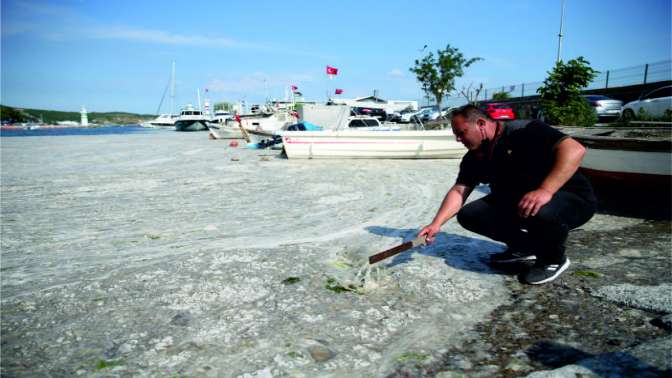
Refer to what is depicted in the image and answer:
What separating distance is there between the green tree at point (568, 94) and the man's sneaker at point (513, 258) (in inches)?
496

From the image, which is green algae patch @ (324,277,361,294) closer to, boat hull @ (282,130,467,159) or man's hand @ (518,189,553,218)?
man's hand @ (518,189,553,218)

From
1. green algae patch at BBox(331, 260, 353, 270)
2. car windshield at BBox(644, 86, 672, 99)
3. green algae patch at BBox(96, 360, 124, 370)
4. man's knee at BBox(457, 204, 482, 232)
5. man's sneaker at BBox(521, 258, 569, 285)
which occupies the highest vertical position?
car windshield at BBox(644, 86, 672, 99)

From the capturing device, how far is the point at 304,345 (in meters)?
2.20

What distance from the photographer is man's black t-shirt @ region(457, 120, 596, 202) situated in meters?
2.69

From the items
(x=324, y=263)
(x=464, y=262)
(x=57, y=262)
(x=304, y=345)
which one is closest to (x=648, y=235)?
(x=464, y=262)

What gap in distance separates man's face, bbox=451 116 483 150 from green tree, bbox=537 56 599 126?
13.1 meters

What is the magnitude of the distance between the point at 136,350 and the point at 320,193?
17.0 ft

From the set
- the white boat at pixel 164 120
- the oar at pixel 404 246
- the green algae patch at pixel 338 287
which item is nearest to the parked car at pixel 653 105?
the oar at pixel 404 246

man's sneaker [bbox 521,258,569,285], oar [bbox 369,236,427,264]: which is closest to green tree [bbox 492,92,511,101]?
man's sneaker [bbox 521,258,569,285]

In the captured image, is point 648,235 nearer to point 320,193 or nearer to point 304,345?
point 304,345

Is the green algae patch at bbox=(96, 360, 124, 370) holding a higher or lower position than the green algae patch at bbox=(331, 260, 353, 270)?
lower

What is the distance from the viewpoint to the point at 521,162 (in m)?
2.79

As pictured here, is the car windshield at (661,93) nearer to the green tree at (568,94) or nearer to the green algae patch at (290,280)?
the green tree at (568,94)

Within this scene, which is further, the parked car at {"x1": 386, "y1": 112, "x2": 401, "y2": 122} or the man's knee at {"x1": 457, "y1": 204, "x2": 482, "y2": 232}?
the parked car at {"x1": 386, "y1": 112, "x2": 401, "y2": 122}
